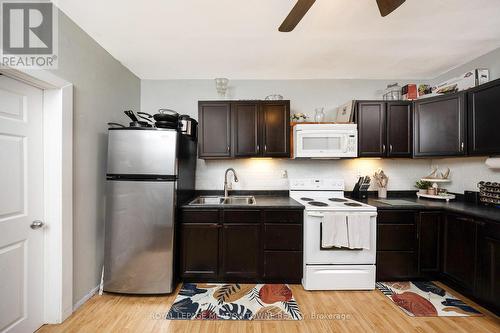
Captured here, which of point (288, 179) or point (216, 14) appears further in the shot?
point (288, 179)

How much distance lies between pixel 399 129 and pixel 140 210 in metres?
3.37

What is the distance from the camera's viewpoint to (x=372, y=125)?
2.79 meters

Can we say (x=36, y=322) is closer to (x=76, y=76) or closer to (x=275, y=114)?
(x=76, y=76)

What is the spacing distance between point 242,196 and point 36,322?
2304 mm

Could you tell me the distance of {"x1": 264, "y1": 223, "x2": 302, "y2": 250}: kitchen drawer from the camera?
7.90 ft

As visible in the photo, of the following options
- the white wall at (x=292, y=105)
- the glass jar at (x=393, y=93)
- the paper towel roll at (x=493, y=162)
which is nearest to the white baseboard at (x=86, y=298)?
the white wall at (x=292, y=105)

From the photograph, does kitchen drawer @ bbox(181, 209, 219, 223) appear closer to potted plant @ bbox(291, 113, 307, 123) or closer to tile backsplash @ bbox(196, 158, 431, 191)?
tile backsplash @ bbox(196, 158, 431, 191)

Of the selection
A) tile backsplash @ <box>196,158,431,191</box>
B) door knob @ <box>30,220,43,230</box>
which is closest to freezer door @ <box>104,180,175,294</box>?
door knob @ <box>30,220,43,230</box>

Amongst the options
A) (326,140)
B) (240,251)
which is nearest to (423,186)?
(326,140)

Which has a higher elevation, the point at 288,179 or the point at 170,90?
the point at 170,90

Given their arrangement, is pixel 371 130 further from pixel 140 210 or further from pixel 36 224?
pixel 36 224

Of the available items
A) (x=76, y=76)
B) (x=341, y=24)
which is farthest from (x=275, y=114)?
(x=76, y=76)

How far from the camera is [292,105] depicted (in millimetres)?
3135

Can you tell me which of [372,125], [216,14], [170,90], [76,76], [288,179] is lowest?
[288,179]
